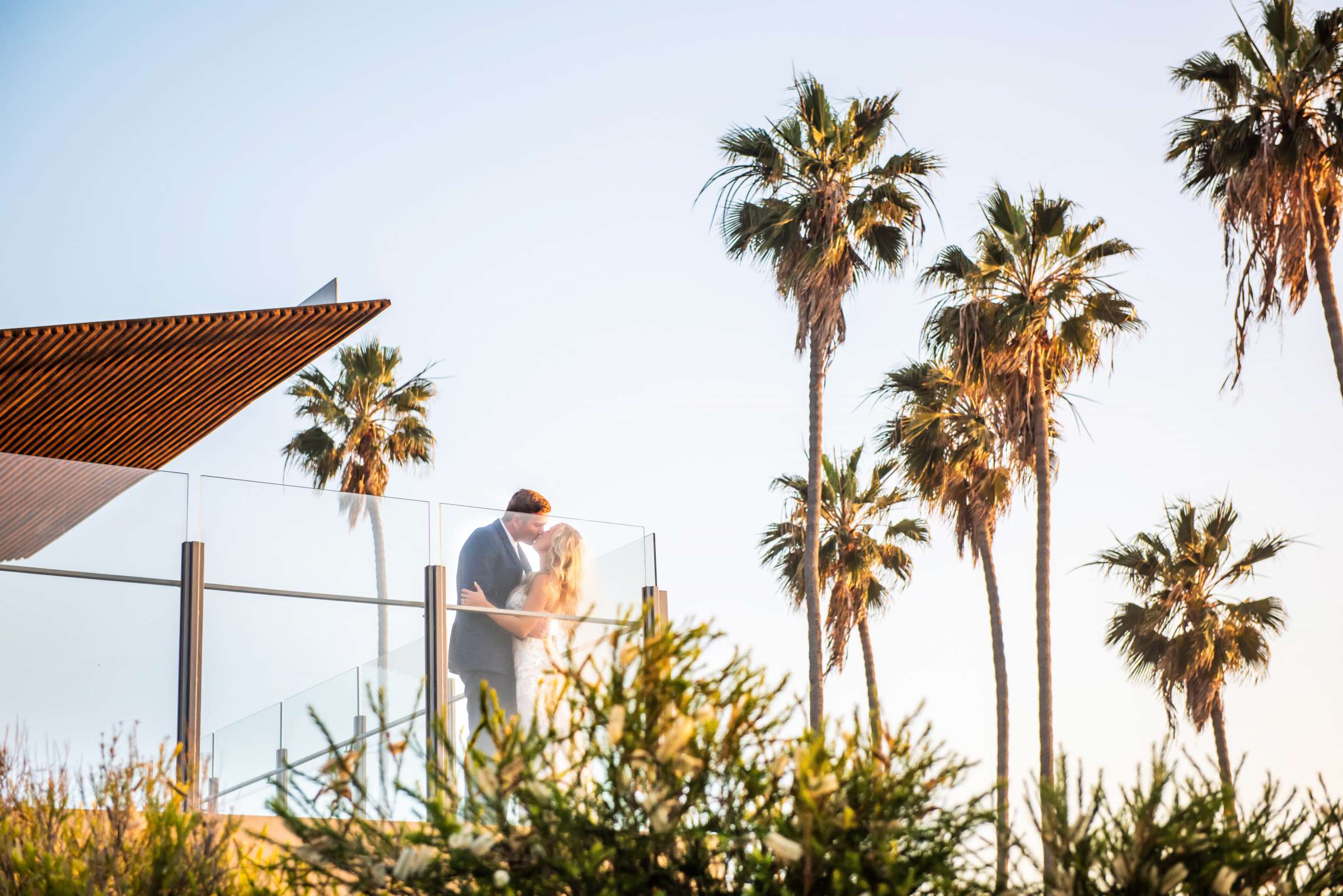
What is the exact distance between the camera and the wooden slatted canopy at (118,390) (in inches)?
373

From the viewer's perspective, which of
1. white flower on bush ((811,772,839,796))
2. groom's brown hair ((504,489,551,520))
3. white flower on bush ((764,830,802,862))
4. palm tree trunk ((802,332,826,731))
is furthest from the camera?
palm tree trunk ((802,332,826,731))

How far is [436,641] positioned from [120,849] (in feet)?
12.7

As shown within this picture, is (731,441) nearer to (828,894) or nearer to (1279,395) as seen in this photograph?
(1279,395)

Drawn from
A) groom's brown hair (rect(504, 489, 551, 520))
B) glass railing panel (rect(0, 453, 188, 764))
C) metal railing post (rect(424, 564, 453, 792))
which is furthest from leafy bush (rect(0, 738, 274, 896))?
groom's brown hair (rect(504, 489, 551, 520))

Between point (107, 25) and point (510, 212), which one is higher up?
point (107, 25)

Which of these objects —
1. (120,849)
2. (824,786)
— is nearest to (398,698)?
(120,849)

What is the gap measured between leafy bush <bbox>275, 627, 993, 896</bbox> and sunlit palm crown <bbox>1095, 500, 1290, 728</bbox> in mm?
21833

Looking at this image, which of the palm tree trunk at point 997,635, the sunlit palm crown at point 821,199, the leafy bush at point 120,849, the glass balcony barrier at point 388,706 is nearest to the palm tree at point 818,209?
the sunlit palm crown at point 821,199

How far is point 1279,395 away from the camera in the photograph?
91.8 ft

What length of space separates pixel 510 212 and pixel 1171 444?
16138 mm

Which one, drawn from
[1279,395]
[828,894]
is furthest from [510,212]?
[828,894]

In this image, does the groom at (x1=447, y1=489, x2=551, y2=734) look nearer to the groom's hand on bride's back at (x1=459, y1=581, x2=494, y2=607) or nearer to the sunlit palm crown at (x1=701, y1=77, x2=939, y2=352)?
the groom's hand on bride's back at (x1=459, y1=581, x2=494, y2=607)

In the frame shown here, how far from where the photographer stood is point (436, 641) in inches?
420

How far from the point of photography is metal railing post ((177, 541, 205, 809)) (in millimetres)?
9062
